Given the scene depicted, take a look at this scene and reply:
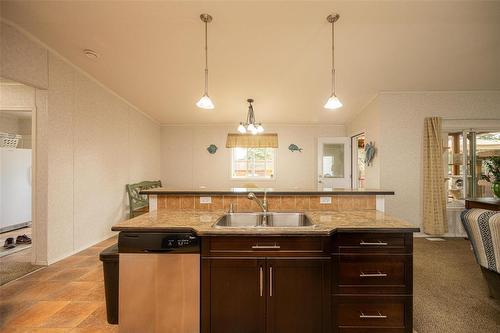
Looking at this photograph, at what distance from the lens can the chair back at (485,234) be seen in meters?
1.63

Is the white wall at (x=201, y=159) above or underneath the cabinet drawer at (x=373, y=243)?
above

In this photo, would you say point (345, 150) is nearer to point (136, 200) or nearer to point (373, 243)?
point (373, 243)

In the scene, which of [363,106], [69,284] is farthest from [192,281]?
[363,106]

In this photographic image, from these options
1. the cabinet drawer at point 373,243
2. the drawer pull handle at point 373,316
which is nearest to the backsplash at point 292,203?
the cabinet drawer at point 373,243

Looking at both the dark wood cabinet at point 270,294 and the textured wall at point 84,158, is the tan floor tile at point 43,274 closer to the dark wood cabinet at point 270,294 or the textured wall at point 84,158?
the textured wall at point 84,158

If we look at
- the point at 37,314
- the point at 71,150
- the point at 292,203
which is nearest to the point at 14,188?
the point at 71,150

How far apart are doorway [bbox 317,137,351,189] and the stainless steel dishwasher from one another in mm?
4516

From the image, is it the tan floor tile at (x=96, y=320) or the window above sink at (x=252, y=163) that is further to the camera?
the window above sink at (x=252, y=163)

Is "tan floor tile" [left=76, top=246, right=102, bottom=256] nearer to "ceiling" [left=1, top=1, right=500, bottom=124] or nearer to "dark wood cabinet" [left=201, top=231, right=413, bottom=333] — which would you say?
"dark wood cabinet" [left=201, top=231, right=413, bottom=333]

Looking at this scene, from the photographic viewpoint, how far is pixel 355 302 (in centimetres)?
138

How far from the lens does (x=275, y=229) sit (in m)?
1.39

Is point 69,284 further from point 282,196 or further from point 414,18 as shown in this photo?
point 414,18

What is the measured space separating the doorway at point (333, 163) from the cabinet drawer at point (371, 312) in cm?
404

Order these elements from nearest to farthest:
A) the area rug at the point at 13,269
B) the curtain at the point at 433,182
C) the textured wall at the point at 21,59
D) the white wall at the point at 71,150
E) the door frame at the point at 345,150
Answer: the textured wall at the point at 21,59 < the area rug at the point at 13,269 < the white wall at the point at 71,150 < the curtain at the point at 433,182 < the door frame at the point at 345,150
